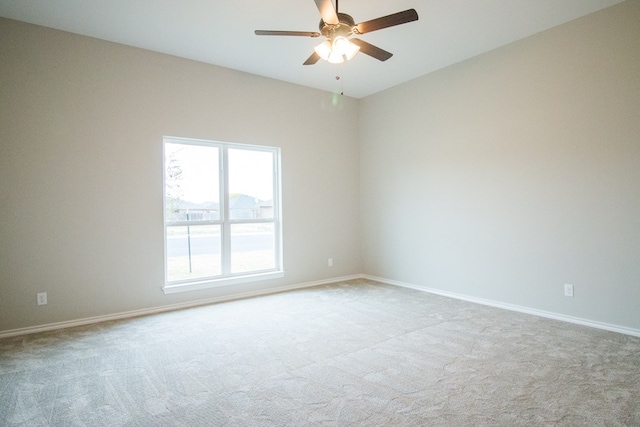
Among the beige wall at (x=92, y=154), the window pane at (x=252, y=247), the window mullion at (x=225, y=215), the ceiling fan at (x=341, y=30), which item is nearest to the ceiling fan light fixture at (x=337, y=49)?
the ceiling fan at (x=341, y=30)

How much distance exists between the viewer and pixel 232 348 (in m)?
2.97

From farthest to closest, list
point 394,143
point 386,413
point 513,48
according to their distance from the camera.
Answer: point 394,143 < point 513,48 < point 386,413

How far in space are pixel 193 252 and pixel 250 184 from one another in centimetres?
123

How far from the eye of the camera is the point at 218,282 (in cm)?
450

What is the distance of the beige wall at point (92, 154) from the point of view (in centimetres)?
334

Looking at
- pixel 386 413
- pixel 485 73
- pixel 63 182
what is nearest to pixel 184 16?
pixel 63 182

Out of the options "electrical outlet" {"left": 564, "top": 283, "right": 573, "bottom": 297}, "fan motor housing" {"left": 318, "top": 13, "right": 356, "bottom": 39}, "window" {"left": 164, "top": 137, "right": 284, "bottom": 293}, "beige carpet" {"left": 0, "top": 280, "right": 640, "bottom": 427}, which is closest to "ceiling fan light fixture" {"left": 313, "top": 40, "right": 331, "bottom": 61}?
"fan motor housing" {"left": 318, "top": 13, "right": 356, "bottom": 39}

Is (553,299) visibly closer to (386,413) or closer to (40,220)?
(386,413)

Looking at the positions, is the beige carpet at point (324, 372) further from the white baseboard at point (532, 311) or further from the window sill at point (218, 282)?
the window sill at point (218, 282)

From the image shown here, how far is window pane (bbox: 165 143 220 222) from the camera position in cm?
428

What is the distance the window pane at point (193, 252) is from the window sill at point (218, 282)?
13 centimetres

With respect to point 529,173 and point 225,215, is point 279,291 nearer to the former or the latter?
point 225,215

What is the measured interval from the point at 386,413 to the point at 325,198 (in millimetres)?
3842

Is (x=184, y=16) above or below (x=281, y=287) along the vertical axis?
above
